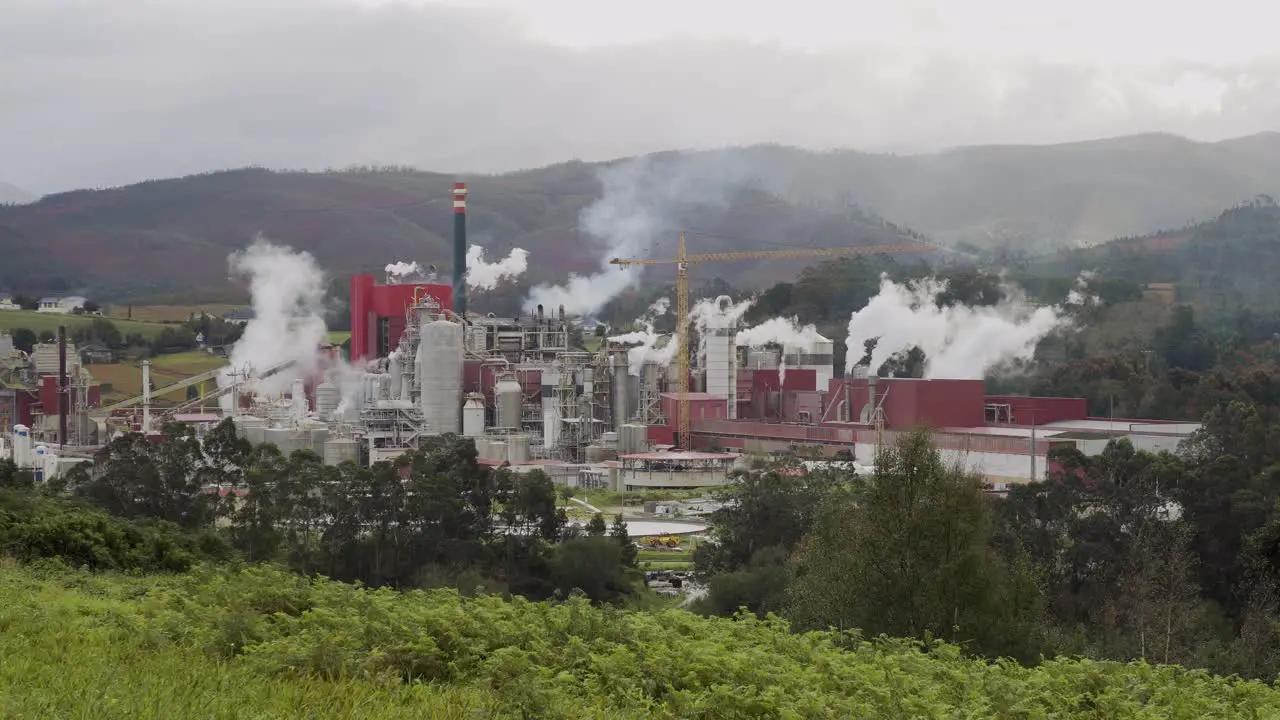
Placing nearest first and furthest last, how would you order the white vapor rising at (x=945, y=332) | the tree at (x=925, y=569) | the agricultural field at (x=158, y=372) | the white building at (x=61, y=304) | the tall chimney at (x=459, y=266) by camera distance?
the tree at (x=925, y=569), the white vapor rising at (x=945, y=332), the agricultural field at (x=158, y=372), the tall chimney at (x=459, y=266), the white building at (x=61, y=304)

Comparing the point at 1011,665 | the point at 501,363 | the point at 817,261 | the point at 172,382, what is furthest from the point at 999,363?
the point at 1011,665

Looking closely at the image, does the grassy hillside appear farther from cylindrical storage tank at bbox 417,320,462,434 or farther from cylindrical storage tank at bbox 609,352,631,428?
cylindrical storage tank at bbox 609,352,631,428

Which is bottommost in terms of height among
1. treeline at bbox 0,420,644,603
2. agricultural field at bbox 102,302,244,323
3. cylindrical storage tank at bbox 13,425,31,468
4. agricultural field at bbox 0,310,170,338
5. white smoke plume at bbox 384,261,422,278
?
treeline at bbox 0,420,644,603

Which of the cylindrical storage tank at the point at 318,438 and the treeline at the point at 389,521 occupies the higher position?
the cylindrical storage tank at the point at 318,438

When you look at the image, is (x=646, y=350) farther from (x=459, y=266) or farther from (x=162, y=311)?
(x=162, y=311)

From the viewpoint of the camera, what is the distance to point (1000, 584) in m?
19.1

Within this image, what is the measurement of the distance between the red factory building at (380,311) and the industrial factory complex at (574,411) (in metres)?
1.61

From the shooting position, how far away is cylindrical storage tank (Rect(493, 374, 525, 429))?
68.6 meters

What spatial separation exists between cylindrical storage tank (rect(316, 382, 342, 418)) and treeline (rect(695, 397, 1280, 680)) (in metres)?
32.2

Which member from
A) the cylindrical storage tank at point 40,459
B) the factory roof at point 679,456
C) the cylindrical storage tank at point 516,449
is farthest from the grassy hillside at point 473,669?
the cylindrical storage tank at point 516,449

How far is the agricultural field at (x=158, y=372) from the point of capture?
88.2 metres

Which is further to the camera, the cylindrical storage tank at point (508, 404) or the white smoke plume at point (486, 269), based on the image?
the white smoke plume at point (486, 269)

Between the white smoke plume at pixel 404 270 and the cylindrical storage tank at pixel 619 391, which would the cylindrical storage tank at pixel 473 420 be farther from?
the white smoke plume at pixel 404 270

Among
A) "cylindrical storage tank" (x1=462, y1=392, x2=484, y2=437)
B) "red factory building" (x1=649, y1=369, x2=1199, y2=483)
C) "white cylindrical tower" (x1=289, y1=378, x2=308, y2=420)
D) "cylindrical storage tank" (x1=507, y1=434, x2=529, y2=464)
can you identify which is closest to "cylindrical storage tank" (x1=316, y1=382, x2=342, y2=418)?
"white cylindrical tower" (x1=289, y1=378, x2=308, y2=420)
